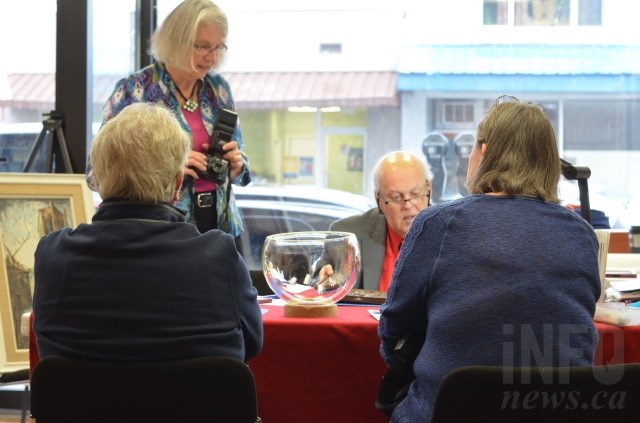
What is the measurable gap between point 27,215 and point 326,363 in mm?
2067

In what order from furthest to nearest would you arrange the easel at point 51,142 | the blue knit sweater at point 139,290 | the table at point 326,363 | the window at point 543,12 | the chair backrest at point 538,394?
the window at point 543,12 < the easel at point 51,142 < the table at point 326,363 < the blue knit sweater at point 139,290 < the chair backrest at point 538,394

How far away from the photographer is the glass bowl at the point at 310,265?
8.04 ft

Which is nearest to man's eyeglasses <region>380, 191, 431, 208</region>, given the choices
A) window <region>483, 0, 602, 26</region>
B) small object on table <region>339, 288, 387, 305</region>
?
small object on table <region>339, 288, 387, 305</region>

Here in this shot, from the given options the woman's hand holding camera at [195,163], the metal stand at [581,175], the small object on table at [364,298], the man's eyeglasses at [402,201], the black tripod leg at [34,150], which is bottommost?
the small object on table at [364,298]

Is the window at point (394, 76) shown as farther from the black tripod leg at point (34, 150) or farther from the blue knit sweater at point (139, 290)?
the blue knit sweater at point (139, 290)

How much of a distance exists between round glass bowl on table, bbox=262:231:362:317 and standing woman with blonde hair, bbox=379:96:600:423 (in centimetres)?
39

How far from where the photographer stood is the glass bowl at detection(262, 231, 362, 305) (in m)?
2.45

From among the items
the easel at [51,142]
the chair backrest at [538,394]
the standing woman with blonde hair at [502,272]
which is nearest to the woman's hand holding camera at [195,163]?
the easel at [51,142]

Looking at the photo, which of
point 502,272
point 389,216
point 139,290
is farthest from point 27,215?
point 502,272

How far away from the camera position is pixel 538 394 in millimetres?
1681

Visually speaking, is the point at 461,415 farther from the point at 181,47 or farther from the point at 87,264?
the point at 181,47

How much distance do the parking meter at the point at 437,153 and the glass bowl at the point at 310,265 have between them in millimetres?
2501

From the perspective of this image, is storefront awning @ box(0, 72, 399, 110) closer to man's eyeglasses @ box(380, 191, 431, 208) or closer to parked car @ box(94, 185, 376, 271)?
parked car @ box(94, 185, 376, 271)

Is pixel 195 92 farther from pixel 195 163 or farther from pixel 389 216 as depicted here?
pixel 389 216
